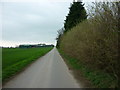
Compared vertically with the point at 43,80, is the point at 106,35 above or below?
above

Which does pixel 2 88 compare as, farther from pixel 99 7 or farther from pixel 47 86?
pixel 99 7

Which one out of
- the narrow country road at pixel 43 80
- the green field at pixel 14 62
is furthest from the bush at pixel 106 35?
the green field at pixel 14 62

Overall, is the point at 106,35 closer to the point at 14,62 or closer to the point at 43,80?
the point at 43,80

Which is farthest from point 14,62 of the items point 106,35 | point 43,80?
point 106,35

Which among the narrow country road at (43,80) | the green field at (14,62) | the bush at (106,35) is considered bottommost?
the green field at (14,62)

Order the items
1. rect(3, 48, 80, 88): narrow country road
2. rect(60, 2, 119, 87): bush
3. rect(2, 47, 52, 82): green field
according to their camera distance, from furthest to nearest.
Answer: rect(2, 47, 52, 82): green field → rect(3, 48, 80, 88): narrow country road → rect(60, 2, 119, 87): bush

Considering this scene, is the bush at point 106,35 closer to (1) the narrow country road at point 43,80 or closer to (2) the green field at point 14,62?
(1) the narrow country road at point 43,80

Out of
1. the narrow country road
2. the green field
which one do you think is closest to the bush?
the narrow country road

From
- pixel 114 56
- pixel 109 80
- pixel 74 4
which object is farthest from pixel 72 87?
pixel 74 4

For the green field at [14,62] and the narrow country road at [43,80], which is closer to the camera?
the narrow country road at [43,80]

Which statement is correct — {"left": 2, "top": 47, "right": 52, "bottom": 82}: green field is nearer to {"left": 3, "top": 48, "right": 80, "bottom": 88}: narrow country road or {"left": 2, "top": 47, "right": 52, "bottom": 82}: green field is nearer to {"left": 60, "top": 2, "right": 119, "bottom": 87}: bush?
{"left": 3, "top": 48, "right": 80, "bottom": 88}: narrow country road

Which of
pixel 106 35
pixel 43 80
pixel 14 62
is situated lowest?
pixel 14 62

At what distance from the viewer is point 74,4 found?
99.2ft

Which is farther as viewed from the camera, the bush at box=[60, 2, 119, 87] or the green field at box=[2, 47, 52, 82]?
the green field at box=[2, 47, 52, 82]
